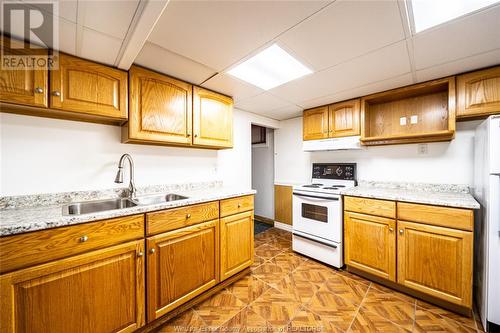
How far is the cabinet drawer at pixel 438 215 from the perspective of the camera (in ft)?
5.01

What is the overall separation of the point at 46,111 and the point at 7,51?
1.20 feet

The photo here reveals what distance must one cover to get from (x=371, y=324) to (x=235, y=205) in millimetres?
1443

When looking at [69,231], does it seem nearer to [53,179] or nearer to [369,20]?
[53,179]

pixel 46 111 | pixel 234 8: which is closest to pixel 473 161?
pixel 234 8

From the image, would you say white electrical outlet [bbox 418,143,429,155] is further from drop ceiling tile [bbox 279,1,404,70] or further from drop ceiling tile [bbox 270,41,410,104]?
drop ceiling tile [bbox 279,1,404,70]

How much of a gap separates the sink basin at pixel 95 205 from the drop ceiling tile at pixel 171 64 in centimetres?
120

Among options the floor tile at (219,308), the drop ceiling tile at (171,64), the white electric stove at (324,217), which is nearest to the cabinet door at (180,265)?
the floor tile at (219,308)

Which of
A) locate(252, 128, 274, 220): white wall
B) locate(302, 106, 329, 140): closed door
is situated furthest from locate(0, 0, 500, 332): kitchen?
locate(252, 128, 274, 220): white wall

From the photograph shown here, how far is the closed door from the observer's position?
2731mm

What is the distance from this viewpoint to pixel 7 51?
115cm

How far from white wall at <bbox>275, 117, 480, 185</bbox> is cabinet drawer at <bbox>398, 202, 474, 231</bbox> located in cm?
70

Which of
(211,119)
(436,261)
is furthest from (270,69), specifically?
(436,261)

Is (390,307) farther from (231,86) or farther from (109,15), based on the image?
(109,15)

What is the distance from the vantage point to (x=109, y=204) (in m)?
1.70
